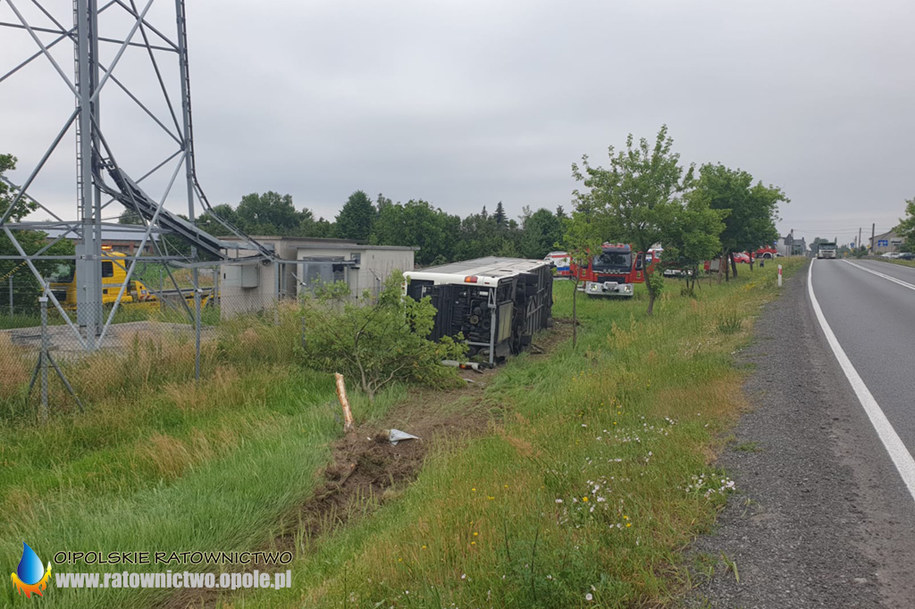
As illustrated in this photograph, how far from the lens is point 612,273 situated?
29047 mm

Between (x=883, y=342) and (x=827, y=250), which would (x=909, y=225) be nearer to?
(x=827, y=250)

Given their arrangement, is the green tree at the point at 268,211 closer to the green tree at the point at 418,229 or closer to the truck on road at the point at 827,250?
the green tree at the point at 418,229

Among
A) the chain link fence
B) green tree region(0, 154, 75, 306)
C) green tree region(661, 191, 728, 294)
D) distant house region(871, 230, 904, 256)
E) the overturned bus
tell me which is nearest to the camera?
the chain link fence

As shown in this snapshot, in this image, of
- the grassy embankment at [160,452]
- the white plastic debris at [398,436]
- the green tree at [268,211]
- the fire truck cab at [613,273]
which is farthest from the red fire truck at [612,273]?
the green tree at [268,211]

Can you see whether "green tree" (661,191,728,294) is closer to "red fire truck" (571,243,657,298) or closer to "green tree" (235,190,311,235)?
"red fire truck" (571,243,657,298)

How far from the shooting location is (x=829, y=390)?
745cm

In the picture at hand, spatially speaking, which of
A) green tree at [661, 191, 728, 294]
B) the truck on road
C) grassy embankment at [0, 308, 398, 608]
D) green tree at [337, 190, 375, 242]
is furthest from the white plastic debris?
the truck on road

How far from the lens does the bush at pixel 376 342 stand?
11.0 meters

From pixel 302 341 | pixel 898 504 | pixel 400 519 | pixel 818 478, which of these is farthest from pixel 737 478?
pixel 302 341

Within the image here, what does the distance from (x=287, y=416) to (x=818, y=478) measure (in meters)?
6.66

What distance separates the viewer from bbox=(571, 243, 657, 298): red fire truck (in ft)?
94.4

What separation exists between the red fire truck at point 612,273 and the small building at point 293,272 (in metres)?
10.7

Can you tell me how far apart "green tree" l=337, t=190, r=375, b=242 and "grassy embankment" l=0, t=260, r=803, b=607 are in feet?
Result: 197

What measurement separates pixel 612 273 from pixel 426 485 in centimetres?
2422
